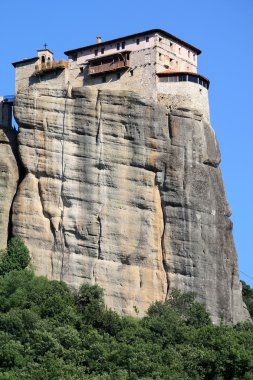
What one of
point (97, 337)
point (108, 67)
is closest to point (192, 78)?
point (108, 67)

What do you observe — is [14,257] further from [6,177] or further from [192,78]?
[192,78]

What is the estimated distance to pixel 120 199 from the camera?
67938 mm

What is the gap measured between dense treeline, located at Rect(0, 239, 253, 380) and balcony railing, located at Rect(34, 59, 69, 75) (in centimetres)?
1043

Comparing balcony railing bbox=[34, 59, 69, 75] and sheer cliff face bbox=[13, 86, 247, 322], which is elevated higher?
balcony railing bbox=[34, 59, 69, 75]

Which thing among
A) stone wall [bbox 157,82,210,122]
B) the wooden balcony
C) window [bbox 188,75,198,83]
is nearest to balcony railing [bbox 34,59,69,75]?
the wooden balcony

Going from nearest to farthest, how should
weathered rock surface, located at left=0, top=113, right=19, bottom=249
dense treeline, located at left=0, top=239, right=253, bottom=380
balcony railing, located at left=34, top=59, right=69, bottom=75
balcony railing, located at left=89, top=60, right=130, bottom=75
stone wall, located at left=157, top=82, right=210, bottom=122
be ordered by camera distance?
dense treeline, located at left=0, top=239, right=253, bottom=380 < weathered rock surface, located at left=0, top=113, right=19, bottom=249 < stone wall, located at left=157, top=82, right=210, bottom=122 < balcony railing, located at left=89, top=60, right=130, bottom=75 < balcony railing, located at left=34, top=59, right=69, bottom=75

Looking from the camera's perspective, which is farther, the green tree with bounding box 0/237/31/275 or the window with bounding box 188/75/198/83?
the window with bounding box 188/75/198/83

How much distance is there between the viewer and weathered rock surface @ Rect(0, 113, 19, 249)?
6944cm

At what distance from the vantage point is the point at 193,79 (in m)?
71.3

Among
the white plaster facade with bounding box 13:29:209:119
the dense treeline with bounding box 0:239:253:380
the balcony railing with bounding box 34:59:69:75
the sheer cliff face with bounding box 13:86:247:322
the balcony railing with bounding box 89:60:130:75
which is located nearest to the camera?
the dense treeline with bounding box 0:239:253:380

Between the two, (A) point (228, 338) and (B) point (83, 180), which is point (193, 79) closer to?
(B) point (83, 180)

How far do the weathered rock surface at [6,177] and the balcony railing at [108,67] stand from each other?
221 inches

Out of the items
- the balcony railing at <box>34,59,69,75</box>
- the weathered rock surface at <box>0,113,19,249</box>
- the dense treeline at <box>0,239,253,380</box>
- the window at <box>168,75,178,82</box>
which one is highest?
the balcony railing at <box>34,59,69,75</box>

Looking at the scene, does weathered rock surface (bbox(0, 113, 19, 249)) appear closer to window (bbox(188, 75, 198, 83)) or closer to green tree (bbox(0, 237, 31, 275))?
green tree (bbox(0, 237, 31, 275))
